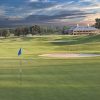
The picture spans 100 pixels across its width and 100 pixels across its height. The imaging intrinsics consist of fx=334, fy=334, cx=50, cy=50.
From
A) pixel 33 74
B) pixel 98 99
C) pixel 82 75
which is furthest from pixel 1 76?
pixel 98 99

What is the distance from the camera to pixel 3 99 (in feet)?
40.3

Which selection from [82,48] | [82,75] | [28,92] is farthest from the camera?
[82,48]

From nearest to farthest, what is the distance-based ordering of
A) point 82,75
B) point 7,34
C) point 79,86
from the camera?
point 79,86 → point 82,75 → point 7,34

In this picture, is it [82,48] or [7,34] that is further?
[7,34]

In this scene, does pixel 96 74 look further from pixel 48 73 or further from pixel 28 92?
pixel 28 92

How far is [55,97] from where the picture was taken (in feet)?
41.2

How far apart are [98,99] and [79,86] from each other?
101 inches

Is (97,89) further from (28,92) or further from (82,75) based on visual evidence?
(82,75)

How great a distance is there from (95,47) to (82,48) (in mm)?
2039

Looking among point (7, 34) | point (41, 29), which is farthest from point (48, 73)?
point (41, 29)

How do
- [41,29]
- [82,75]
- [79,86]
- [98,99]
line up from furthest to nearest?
1. [41,29]
2. [82,75]
3. [79,86]
4. [98,99]

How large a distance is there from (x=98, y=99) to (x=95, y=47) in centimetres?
3998

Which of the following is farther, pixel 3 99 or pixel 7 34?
pixel 7 34

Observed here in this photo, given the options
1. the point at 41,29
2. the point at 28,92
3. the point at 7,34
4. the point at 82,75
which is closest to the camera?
the point at 28,92
